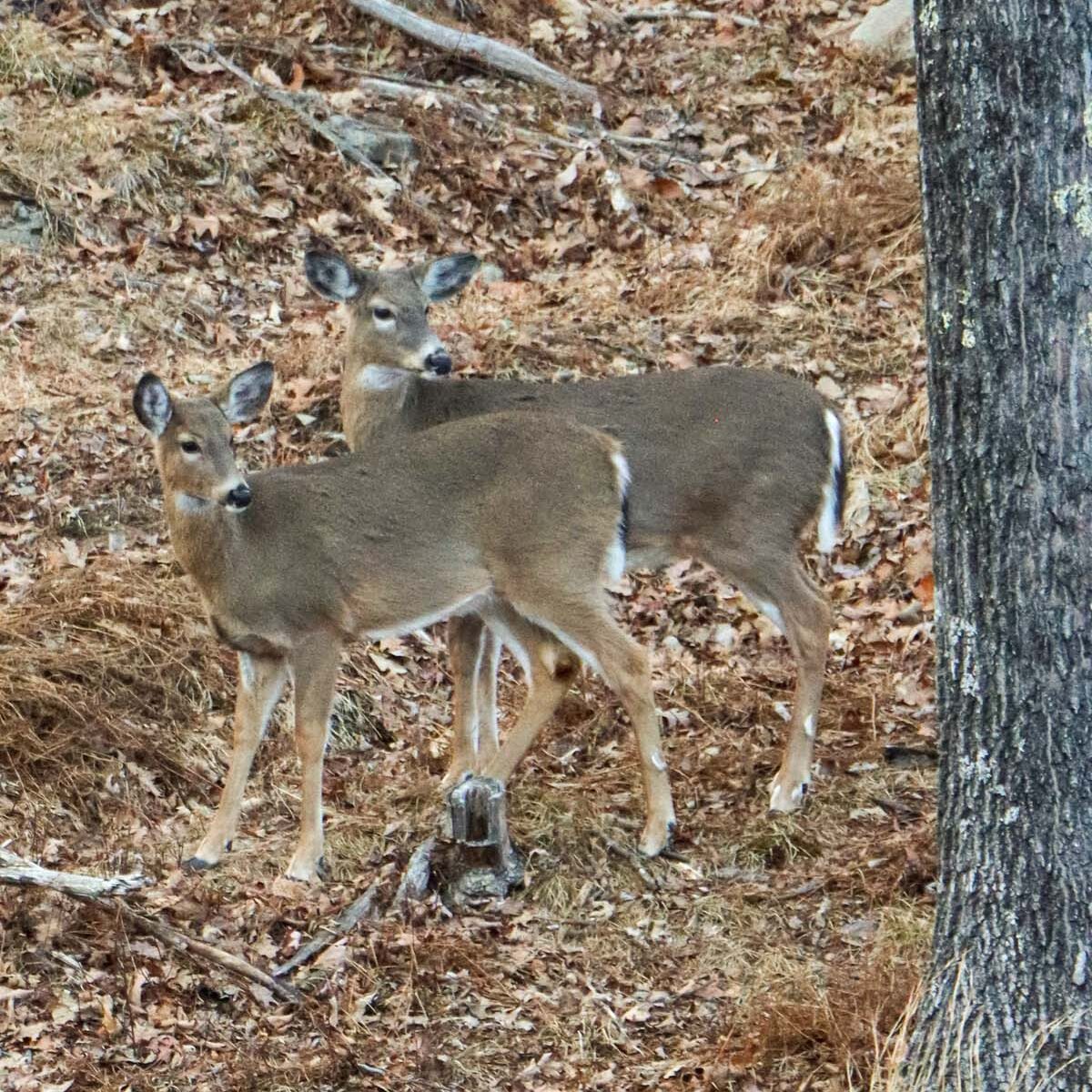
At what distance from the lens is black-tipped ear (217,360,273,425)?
7.40 m

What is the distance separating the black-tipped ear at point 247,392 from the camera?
740cm

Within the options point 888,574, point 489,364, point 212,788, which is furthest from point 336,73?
point 212,788

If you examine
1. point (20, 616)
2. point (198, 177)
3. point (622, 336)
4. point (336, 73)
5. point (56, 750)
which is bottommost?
point (56, 750)

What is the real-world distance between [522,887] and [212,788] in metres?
1.54

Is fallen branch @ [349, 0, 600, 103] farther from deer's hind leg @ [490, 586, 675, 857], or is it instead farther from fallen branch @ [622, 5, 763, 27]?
deer's hind leg @ [490, 586, 675, 857]

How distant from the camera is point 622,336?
35.8ft

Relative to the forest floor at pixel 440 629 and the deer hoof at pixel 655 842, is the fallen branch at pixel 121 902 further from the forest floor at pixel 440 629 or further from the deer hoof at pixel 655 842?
the deer hoof at pixel 655 842

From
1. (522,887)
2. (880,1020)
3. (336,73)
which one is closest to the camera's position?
(880,1020)

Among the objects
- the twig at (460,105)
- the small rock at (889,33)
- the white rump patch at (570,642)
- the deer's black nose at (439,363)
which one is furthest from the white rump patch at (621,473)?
the small rock at (889,33)

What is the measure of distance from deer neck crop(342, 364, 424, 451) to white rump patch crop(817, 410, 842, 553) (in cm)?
177

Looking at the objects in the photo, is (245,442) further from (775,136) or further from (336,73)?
(775,136)

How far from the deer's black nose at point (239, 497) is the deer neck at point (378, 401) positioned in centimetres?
141

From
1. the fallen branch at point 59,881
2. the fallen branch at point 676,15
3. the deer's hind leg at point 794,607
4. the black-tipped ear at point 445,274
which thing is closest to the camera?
the fallen branch at point 59,881

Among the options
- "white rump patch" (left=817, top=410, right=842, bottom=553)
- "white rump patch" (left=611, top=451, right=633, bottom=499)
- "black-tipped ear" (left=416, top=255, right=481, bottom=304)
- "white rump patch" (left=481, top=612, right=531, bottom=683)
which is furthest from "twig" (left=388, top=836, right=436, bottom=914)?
"black-tipped ear" (left=416, top=255, right=481, bottom=304)
